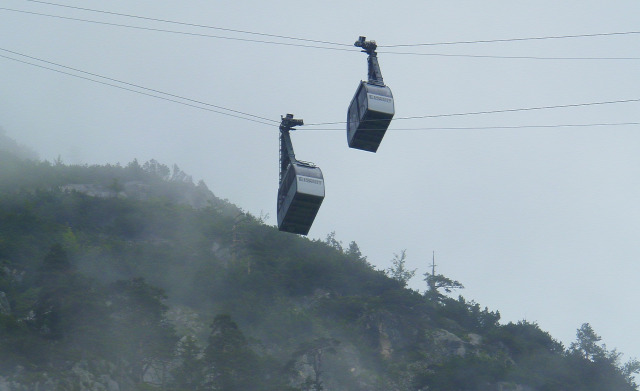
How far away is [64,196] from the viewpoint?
270ft

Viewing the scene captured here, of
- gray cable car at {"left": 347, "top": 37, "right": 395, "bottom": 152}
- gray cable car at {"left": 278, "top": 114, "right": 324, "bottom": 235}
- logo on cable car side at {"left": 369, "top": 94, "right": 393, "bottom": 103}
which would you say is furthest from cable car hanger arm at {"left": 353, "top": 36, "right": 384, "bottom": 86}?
gray cable car at {"left": 278, "top": 114, "right": 324, "bottom": 235}

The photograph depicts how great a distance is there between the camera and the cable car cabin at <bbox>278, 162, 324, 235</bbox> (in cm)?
1786

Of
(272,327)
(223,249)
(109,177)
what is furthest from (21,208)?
(109,177)

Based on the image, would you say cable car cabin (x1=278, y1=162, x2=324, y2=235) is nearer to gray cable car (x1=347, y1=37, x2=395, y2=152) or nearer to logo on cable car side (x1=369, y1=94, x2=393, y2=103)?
gray cable car (x1=347, y1=37, x2=395, y2=152)

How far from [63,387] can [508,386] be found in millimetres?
35233

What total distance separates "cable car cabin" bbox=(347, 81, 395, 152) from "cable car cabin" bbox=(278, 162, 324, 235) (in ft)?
4.18

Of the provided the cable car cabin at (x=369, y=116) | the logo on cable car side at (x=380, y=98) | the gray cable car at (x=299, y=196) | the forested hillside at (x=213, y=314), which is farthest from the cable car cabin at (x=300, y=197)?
the forested hillside at (x=213, y=314)

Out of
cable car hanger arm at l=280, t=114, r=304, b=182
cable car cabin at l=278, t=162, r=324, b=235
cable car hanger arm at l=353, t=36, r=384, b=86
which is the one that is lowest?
cable car cabin at l=278, t=162, r=324, b=235

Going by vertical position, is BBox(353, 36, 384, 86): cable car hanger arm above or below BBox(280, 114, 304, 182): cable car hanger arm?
above

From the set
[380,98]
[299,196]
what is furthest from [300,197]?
[380,98]

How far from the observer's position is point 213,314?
6631 centimetres

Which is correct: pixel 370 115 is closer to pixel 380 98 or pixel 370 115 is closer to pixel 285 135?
pixel 380 98

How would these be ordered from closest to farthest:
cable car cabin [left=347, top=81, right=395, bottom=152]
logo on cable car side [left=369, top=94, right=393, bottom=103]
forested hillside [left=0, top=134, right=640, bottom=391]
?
cable car cabin [left=347, top=81, right=395, bottom=152]
logo on cable car side [left=369, top=94, right=393, bottom=103]
forested hillside [left=0, top=134, right=640, bottom=391]

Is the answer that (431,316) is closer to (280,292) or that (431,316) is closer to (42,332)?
(280,292)
